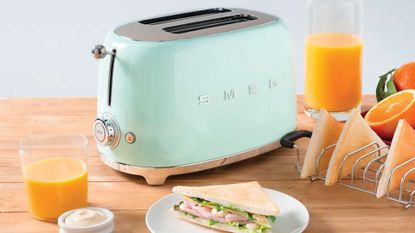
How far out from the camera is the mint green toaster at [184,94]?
1432mm

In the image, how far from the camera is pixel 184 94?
1.44 m

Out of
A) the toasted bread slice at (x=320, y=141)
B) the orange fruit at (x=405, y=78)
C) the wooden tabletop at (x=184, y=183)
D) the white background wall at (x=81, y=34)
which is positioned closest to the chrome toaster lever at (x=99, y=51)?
the wooden tabletop at (x=184, y=183)

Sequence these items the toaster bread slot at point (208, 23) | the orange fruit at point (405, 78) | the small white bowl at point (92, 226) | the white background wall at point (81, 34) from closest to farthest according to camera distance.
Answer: the small white bowl at point (92, 226) → the toaster bread slot at point (208, 23) → the orange fruit at point (405, 78) → the white background wall at point (81, 34)

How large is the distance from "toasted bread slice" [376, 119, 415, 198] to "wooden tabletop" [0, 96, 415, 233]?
4cm

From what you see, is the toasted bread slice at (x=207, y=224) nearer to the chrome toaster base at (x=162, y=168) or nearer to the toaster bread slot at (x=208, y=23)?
the chrome toaster base at (x=162, y=168)

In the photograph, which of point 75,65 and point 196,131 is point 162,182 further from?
point 75,65

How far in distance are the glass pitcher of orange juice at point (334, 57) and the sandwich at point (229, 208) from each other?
561 mm

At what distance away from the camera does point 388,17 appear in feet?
11.6

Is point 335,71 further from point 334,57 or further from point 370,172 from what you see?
point 370,172

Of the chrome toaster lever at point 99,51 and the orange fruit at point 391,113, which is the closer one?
the chrome toaster lever at point 99,51

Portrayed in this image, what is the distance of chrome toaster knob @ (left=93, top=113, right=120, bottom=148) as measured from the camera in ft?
4.80

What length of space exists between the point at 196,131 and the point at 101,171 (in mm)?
216

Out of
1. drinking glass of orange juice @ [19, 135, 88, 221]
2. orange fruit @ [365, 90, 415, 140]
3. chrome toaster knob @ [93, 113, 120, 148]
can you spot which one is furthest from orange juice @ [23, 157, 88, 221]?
orange fruit @ [365, 90, 415, 140]

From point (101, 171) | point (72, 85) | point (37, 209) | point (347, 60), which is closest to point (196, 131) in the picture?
point (101, 171)
